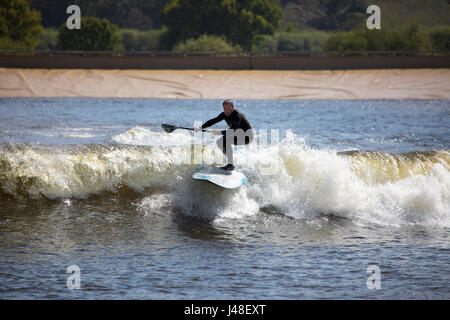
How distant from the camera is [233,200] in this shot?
1145 cm

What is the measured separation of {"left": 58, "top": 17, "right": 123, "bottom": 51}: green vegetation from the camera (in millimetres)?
59750

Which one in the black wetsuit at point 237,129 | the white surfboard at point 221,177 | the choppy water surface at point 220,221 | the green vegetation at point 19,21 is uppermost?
the green vegetation at point 19,21

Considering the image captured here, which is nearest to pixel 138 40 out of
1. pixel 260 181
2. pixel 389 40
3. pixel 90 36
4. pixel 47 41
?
pixel 47 41

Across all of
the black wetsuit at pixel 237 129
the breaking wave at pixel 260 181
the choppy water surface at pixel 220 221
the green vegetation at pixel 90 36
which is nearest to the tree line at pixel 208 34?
the green vegetation at pixel 90 36

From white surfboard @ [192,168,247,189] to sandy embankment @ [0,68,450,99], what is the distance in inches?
896

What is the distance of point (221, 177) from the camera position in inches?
440

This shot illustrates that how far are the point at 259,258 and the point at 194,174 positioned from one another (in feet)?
9.34

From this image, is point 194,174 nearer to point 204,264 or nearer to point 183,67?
point 204,264

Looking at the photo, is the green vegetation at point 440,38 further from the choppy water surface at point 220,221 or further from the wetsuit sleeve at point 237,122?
the wetsuit sleeve at point 237,122

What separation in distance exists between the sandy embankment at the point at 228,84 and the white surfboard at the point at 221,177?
2277 centimetres

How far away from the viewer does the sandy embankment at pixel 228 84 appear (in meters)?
33.9

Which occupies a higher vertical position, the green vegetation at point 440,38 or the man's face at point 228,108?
the green vegetation at point 440,38

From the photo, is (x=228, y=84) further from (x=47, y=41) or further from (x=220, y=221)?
(x=47, y=41)
